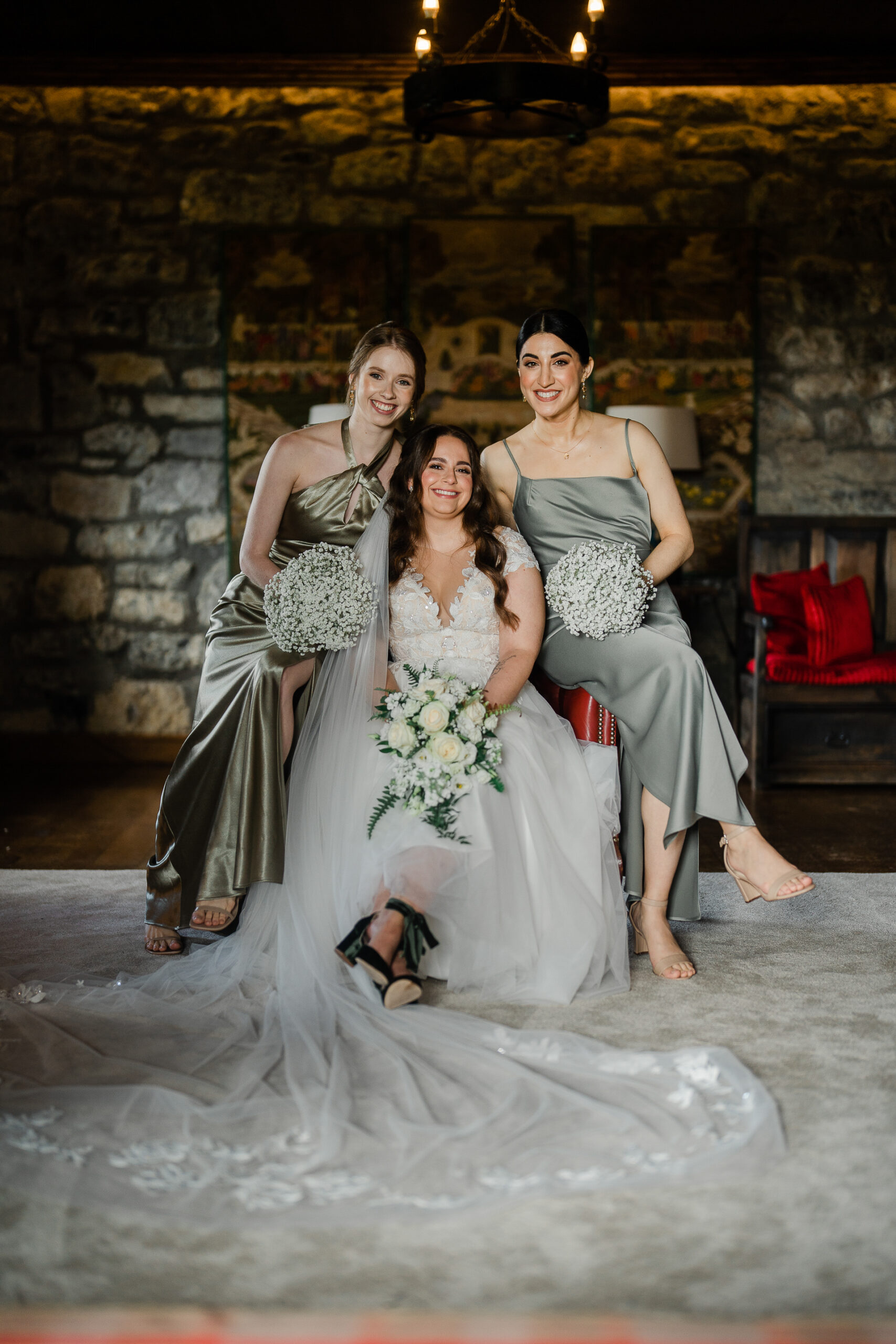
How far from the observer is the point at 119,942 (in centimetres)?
333

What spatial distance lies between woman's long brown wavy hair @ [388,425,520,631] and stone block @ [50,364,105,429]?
365cm

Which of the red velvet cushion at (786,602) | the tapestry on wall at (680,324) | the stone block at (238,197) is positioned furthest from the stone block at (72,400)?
the red velvet cushion at (786,602)

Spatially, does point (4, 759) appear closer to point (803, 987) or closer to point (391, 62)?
point (391, 62)

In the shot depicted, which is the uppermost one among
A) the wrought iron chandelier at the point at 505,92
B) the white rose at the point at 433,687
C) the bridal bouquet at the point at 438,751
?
the wrought iron chandelier at the point at 505,92

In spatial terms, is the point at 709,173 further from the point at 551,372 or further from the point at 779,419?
the point at 551,372

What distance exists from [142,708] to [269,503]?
10.9ft

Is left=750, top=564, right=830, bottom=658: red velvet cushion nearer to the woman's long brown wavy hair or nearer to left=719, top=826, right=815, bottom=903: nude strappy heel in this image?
left=719, top=826, right=815, bottom=903: nude strappy heel

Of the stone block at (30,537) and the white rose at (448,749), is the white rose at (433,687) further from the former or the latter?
the stone block at (30,537)

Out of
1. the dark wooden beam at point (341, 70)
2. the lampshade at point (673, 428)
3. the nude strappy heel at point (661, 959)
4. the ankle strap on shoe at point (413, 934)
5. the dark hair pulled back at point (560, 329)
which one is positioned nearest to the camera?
the ankle strap on shoe at point (413, 934)

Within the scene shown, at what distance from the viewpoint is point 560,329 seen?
338 centimetres

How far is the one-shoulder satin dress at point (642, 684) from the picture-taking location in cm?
309

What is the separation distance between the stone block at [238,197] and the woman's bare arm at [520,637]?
12.8 feet

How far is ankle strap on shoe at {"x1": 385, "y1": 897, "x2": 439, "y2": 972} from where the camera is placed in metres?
2.63

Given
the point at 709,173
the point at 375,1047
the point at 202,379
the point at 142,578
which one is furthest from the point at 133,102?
the point at 375,1047
